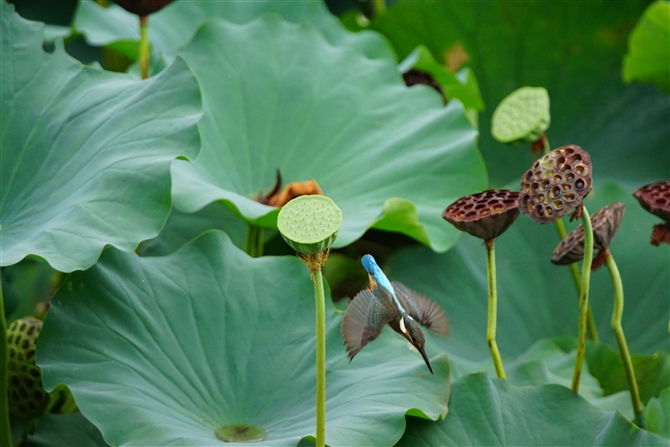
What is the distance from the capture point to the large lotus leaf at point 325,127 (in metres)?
1.34

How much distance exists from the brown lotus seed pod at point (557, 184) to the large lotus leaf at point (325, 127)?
43 centimetres

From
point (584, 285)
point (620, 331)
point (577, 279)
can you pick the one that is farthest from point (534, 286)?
point (584, 285)

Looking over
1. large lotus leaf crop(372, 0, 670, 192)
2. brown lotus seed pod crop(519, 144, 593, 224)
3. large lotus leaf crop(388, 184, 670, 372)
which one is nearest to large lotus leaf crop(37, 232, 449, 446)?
brown lotus seed pod crop(519, 144, 593, 224)

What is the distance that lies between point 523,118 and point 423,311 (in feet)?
1.61

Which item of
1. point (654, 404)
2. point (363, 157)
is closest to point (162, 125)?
point (363, 157)

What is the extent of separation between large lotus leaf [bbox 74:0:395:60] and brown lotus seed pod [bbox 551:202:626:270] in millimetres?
788

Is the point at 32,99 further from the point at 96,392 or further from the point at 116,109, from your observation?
the point at 96,392

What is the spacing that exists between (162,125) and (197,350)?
1.00 ft

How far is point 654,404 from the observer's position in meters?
1.01

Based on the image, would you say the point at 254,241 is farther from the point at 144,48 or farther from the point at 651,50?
the point at 651,50

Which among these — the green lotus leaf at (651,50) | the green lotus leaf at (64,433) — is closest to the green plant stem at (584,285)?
the green lotus leaf at (64,433)

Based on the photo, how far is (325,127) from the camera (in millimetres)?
1433

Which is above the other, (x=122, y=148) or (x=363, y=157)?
(x=122, y=148)

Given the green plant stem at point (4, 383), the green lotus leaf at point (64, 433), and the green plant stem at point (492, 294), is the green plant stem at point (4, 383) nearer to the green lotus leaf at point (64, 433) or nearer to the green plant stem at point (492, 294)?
the green lotus leaf at point (64, 433)
